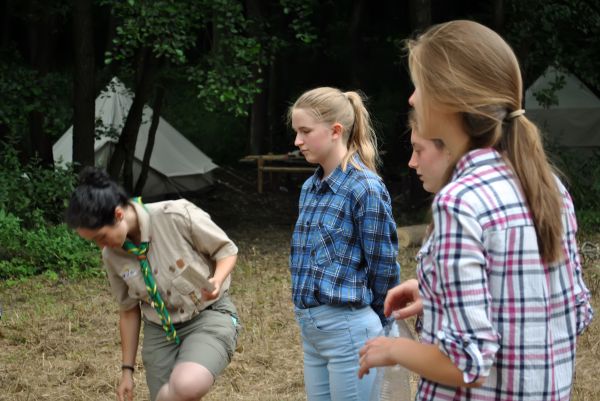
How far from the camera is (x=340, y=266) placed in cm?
354

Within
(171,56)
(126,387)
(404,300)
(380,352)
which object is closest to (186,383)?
(126,387)

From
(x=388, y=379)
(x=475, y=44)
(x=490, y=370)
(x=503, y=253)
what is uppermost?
(x=475, y=44)

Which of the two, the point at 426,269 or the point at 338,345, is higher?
the point at 426,269

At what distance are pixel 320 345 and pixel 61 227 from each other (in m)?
7.77

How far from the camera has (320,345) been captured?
356cm

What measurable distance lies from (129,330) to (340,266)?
1017 millimetres

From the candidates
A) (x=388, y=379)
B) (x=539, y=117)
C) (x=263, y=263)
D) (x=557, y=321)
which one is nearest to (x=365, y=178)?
(x=388, y=379)

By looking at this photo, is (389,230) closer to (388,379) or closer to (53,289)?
(388,379)

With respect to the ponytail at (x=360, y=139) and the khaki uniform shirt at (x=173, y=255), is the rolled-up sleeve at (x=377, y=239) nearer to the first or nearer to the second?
the ponytail at (x=360, y=139)

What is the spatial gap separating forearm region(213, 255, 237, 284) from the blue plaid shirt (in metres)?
0.29

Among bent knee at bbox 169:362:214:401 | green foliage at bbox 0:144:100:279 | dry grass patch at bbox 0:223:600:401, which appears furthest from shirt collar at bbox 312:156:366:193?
green foliage at bbox 0:144:100:279

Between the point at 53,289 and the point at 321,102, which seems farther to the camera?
the point at 53,289

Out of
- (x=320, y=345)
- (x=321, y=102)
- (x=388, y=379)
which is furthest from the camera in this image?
(x=321, y=102)

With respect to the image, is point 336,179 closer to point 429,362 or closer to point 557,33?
point 429,362
